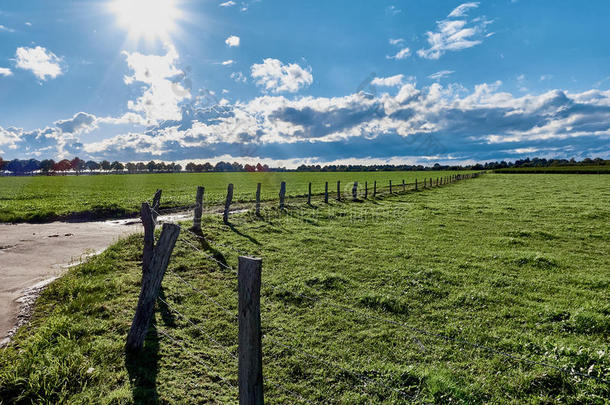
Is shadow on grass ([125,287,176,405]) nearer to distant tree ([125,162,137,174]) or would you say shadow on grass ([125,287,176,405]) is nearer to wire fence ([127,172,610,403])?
wire fence ([127,172,610,403])

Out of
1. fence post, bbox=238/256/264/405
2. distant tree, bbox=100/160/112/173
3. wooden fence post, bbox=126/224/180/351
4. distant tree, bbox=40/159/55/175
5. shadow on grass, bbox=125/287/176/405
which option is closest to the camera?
→ fence post, bbox=238/256/264/405

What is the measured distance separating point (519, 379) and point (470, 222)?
44.6 ft

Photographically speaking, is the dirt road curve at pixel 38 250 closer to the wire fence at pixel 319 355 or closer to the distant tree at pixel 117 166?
the wire fence at pixel 319 355

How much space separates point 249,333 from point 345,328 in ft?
11.4

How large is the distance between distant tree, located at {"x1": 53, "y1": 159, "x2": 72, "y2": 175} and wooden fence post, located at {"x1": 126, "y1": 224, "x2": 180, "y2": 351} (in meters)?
208

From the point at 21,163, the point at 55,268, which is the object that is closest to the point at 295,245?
the point at 55,268

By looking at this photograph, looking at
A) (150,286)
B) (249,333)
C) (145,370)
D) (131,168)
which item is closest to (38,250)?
(150,286)

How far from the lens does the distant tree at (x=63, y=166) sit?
167 metres

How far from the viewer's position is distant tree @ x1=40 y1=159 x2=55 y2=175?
16300cm

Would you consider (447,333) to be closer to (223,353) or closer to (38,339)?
(223,353)

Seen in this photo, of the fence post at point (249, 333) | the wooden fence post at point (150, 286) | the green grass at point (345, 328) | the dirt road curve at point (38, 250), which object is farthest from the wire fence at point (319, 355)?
the dirt road curve at point (38, 250)

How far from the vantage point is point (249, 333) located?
10.6 ft

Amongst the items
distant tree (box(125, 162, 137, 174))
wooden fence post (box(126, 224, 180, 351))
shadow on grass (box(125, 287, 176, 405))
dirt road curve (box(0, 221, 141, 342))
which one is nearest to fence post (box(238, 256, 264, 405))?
shadow on grass (box(125, 287, 176, 405))

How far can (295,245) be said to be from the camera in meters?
12.0
